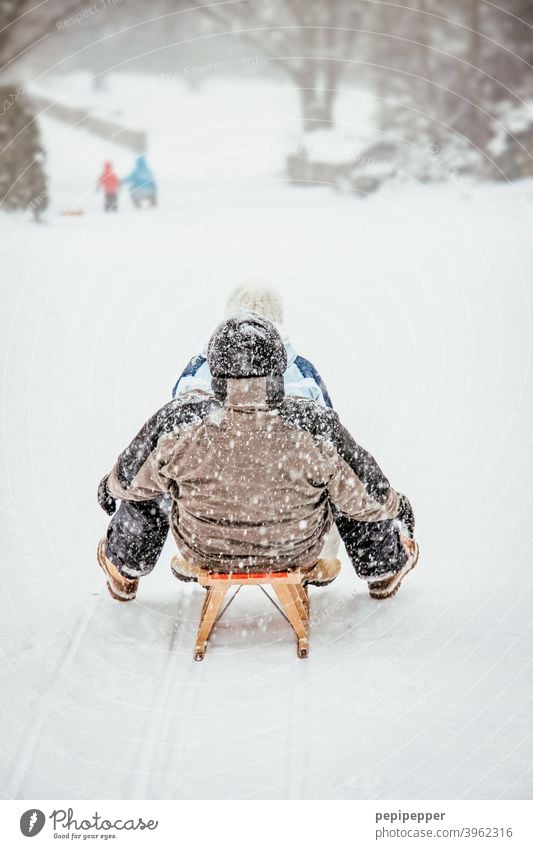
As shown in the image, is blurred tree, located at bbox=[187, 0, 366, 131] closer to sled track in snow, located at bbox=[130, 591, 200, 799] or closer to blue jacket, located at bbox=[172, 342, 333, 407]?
blue jacket, located at bbox=[172, 342, 333, 407]

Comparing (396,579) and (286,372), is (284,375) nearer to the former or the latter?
(286,372)

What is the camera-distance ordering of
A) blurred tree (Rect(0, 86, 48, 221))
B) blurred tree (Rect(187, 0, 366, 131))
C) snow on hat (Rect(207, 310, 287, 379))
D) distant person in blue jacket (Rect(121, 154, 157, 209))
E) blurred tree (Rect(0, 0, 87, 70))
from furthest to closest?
blurred tree (Rect(187, 0, 366, 131)) < distant person in blue jacket (Rect(121, 154, 157, 209)) < blurred tree (Rect(0, 0, 87, 70)) < blurred tree (Rect(0, 86, 48, 221)) < snow on hat (Rect(207, 310, 287, 379))

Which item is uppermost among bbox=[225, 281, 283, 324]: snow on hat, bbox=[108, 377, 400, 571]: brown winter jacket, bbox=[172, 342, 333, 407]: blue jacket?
bbox=[225, 281, 283, 324]: snow on hat

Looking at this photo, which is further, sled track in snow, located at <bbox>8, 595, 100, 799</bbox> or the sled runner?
the sled runner

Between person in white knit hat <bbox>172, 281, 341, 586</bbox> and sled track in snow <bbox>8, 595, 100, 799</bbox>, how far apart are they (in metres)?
0.58

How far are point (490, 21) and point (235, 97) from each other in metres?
2.39

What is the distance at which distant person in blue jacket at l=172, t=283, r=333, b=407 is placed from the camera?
6.48 feet

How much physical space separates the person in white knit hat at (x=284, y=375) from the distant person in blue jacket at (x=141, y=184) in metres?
4.40

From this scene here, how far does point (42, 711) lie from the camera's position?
5.65 ft

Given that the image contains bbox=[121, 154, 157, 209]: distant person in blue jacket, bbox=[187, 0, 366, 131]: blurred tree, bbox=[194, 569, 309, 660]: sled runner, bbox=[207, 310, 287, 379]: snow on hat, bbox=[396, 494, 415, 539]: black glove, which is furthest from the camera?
bbox=[187, 0, 366, 131]: blurred tree

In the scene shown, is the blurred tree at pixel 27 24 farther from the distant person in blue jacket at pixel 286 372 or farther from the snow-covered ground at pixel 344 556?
the distant person in blue jacket at pixel 286 372

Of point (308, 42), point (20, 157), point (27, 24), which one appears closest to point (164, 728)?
point (20, 157)

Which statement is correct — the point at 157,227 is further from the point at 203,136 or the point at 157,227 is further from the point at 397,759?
the point at 397,759

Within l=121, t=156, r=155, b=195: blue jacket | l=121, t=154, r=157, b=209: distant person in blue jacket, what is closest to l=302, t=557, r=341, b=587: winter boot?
l=121, t=154, r=157, b=209: distant person in blue jacket
